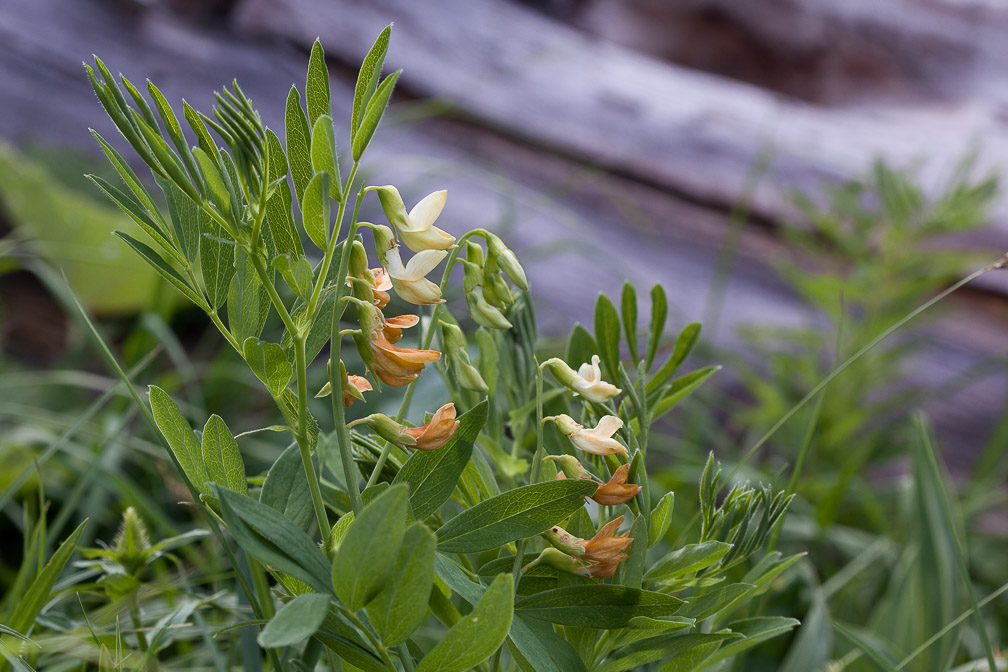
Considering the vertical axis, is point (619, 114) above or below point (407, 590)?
above

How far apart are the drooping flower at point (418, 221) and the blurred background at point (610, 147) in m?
1.14

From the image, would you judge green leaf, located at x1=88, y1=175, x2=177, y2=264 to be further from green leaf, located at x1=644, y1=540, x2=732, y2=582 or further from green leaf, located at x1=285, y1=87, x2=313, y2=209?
green leaf, located at x1=644, y1=540, x2=732, y2=582

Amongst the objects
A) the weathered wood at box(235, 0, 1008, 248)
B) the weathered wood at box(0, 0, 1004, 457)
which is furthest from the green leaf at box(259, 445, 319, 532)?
the weathered wood at box(235, 0, 1008, 248)

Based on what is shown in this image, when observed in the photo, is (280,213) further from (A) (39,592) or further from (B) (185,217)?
(A) (39,592)

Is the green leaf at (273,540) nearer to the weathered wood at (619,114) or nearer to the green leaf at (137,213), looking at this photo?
the green leaf at (137,213)

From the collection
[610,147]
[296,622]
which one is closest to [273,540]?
[296,622]

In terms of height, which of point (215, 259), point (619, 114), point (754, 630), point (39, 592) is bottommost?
point (39, 592)

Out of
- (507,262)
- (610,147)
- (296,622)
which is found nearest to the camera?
(296,622)

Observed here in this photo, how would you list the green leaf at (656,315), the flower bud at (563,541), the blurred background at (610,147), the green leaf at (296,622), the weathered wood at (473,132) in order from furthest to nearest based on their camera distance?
the weathered wood at (473,132) < the blurred background at (610,147) < the green leaf at (656,315) < the flower bud at (563,541) < the green leaf at (296,622)

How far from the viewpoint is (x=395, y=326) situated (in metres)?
0.32

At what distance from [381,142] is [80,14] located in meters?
0.72

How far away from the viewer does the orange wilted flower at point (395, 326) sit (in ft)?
1.04

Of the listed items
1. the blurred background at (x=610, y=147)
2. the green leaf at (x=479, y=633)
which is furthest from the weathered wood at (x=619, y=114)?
the green leaf at (x=479, y=633)

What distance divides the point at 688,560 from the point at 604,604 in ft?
0.15
